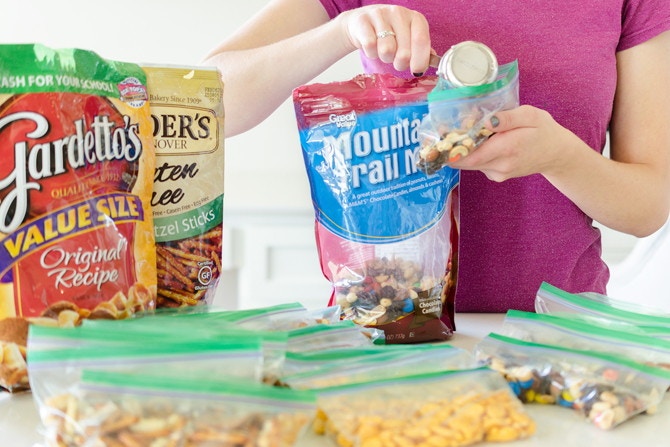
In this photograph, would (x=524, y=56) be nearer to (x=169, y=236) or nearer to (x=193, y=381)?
(x=169, y=236)

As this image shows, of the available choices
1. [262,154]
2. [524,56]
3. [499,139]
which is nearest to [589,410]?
[499,139]

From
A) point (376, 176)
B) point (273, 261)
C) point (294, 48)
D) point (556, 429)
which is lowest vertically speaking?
point (273, 261)

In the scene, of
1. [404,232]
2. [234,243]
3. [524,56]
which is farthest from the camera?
[234,243]

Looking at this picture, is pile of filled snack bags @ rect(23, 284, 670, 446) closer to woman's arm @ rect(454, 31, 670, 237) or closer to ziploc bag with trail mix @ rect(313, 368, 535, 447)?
ziploc bag with trail mix @ rect(313, 368, 535, 447)

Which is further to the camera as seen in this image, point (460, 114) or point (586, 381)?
point (460, 114)

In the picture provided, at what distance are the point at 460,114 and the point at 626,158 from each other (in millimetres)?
544

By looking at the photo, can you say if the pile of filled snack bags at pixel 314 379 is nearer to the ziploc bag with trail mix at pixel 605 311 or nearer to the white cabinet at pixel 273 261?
the ziploc bag with trail mix at pixel 605 311

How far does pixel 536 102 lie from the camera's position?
1.13 m

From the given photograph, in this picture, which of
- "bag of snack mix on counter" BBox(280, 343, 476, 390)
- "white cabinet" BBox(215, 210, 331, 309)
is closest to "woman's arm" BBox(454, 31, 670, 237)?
"bag of snack mix on counter" BBox(280, 343, 476, 390)

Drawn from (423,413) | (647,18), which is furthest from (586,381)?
(647,18)

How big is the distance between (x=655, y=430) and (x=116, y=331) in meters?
0.44

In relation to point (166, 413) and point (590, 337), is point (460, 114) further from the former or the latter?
point (166, 413)

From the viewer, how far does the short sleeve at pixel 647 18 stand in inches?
44.3

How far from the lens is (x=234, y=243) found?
2.10 m
